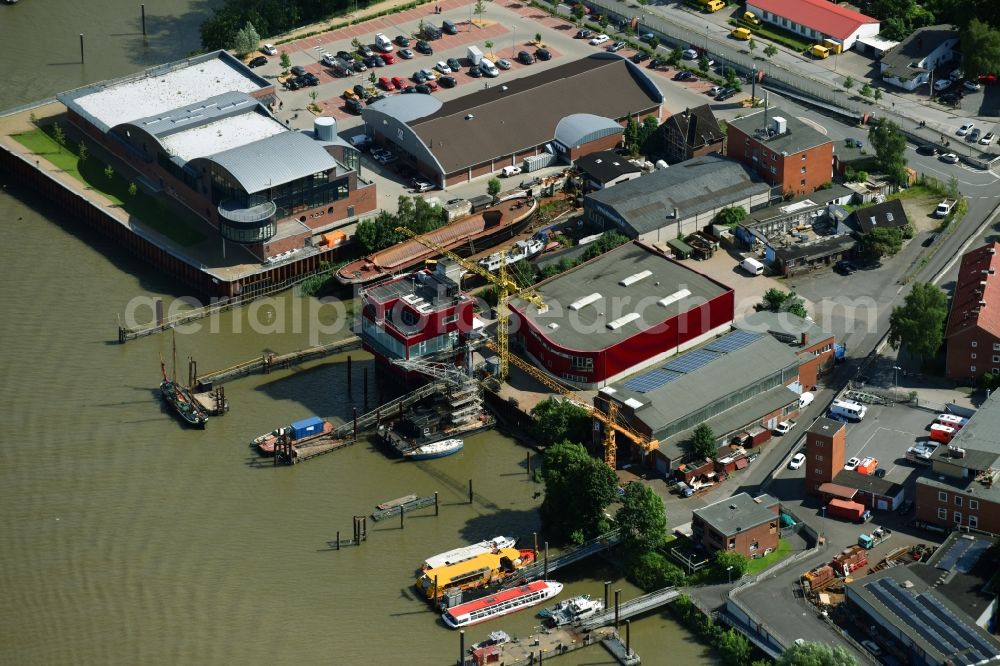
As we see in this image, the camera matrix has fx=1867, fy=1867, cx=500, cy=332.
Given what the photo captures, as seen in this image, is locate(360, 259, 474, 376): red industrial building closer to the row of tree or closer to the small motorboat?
the small motorboat

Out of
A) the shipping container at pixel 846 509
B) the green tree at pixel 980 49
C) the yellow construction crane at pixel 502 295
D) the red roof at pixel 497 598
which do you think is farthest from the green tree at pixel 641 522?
the green tree at pixel 980 49

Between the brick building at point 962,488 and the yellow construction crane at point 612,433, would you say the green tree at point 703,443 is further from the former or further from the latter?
the brick building at point 962,488

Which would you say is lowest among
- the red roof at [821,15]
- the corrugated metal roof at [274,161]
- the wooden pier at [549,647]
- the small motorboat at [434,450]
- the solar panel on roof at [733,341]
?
the wooden pier at [549,647]

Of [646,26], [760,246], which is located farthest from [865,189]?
[646,26]

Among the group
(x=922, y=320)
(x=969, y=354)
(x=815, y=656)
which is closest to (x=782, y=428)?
(x=922, y=320)

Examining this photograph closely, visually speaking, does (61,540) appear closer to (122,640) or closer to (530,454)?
(122,640)

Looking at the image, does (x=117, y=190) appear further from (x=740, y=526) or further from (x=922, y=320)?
(x=922, y=320)
